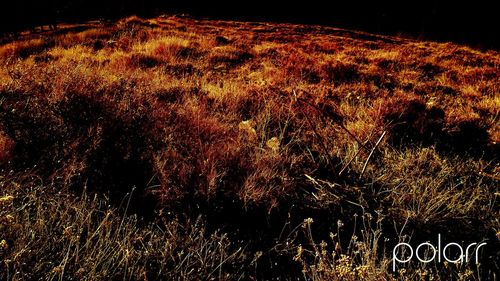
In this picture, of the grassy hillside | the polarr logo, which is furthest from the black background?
the polarr logo

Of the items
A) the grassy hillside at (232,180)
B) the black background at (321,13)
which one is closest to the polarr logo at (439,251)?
the grassy hillside at (232,180)

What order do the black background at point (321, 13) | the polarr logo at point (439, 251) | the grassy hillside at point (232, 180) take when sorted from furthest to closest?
the black background at point (321, 13) < the polarr logo at point (439, 251) < the grassy hillside at point (232, 180)

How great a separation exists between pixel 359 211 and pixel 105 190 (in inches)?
78.7

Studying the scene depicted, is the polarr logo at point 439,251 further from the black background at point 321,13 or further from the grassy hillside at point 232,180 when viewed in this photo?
the black background at point 321,13

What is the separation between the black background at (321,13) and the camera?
47.8 ft

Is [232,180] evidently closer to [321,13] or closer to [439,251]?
[439,251]

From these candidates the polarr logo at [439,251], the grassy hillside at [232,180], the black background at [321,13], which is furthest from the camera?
the black background at [321,13]

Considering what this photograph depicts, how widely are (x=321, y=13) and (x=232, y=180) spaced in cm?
1673

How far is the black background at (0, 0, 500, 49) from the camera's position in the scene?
14.6m

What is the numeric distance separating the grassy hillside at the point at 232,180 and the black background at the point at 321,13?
1099 cm

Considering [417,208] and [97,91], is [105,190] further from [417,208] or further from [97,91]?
[417,208]

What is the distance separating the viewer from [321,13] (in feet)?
56.9

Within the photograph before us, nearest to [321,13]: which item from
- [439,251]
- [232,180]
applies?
[232,180]

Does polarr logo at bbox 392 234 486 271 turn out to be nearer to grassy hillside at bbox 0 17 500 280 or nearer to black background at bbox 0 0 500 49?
grassy hillside at bbox 0 17 500 280
